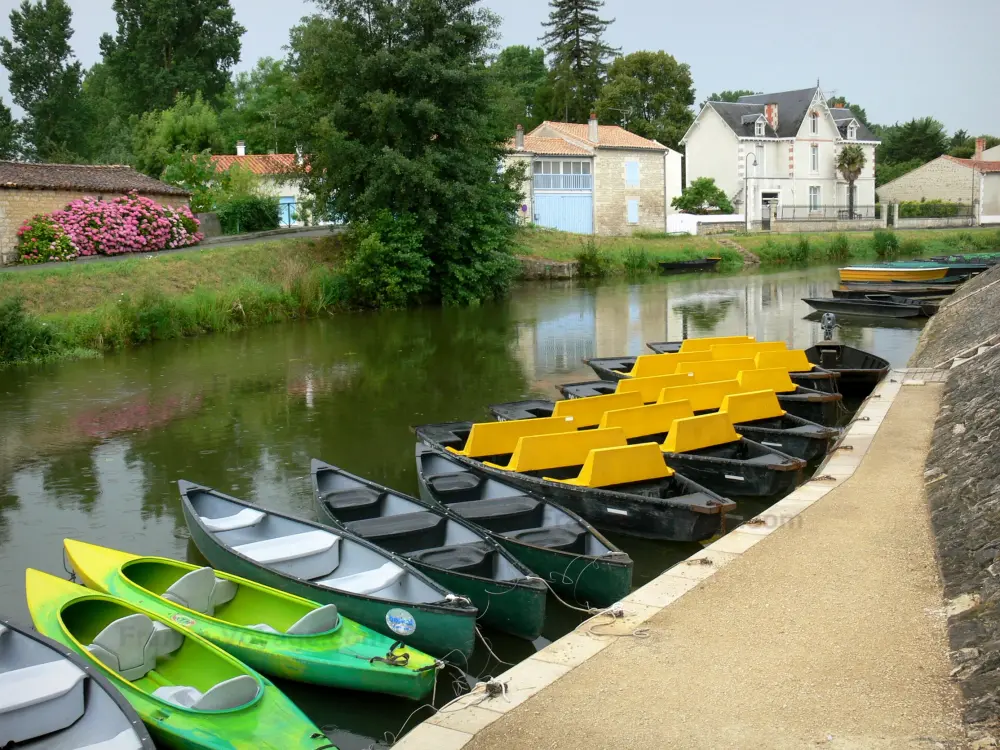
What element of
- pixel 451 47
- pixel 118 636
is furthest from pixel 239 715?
pixel 451 47

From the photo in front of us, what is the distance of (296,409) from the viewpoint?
17641mm

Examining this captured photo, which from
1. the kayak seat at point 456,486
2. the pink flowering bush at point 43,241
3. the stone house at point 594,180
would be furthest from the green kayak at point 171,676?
the stone house at point 594,180

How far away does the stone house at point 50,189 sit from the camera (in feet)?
94.5

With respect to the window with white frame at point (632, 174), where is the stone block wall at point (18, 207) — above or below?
below

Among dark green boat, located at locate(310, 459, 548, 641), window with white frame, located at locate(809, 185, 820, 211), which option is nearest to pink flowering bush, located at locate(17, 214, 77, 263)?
dark green boat, located at locate(310, 459, 548, 641)

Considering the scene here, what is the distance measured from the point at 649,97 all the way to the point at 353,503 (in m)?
66.7

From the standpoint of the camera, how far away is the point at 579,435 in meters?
10.9

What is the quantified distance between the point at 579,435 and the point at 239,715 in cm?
574

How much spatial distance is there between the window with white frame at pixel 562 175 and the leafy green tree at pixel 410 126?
18.1 m

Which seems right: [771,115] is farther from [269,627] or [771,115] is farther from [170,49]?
[269,627]

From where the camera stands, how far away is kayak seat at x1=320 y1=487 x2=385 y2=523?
31.6ft

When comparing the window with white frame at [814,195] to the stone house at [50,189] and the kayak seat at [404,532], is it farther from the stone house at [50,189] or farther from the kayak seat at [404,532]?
the kayak seat at [404,532]

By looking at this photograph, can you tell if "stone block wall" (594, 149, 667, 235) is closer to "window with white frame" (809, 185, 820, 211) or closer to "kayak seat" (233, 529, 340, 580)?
"window with white frame" (809, 185, 820, 211)

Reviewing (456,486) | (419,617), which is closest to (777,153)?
(456,486)
